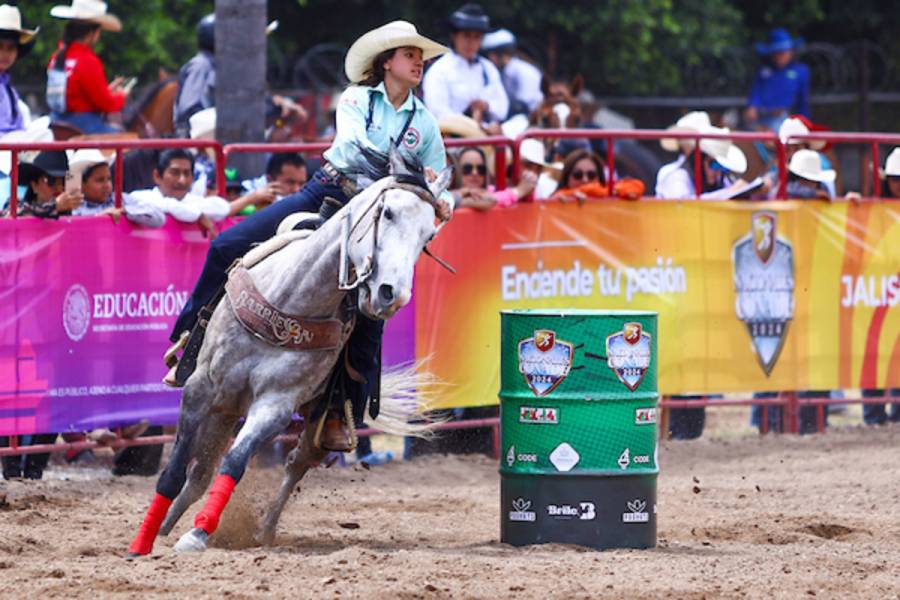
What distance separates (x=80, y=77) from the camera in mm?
12852

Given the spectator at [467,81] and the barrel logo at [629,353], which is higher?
the spectator at [467,81]

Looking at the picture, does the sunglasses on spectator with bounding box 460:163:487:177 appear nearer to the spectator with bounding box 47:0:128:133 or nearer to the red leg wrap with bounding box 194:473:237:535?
the spectator with bounding box 47:0:128:133

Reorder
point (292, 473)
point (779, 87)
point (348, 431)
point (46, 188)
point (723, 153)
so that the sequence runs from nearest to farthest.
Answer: point (348, 431) < point (292, 473) < point (46, 188) < point (723, 153) < point (779, 87)

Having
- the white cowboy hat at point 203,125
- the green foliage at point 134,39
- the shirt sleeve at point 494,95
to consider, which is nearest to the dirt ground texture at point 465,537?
the white cowboy hat at point 203,125

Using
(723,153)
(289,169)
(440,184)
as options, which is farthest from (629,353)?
(723,153)

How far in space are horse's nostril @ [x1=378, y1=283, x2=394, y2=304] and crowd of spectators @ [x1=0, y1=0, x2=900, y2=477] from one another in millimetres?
3225

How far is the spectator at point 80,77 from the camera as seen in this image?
12859 millimetres

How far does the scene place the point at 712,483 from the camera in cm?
1076

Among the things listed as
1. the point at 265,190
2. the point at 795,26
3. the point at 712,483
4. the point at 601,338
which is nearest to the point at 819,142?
the point at 712,483

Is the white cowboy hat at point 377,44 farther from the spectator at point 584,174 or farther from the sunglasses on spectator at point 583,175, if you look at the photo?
the sunglasses on spectator at point 583,175

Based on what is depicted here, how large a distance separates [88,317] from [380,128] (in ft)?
8.61

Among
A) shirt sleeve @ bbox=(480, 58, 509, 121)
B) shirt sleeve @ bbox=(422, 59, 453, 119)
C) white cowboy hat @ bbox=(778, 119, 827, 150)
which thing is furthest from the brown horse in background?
white cowboy hat @ bbox=(778, 119, 827, 150)

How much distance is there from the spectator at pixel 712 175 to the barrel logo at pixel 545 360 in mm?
4630

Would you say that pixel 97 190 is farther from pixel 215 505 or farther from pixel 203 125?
pixel 215 505
